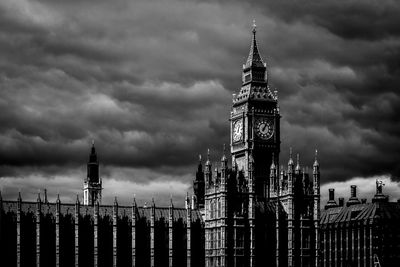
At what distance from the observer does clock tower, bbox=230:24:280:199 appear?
631 ft

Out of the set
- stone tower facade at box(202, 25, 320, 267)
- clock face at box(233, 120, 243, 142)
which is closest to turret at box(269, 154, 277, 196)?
stone tower facade at box(202, 25, 320, 267)

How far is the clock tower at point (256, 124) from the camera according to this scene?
631ft

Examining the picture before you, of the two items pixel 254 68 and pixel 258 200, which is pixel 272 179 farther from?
pixel 254 68

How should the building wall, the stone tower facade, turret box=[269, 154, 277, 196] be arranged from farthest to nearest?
turret box=[269, 154, 277, 196]
the stone tower facade
the building wall

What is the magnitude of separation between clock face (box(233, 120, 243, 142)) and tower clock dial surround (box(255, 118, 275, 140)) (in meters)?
3.30

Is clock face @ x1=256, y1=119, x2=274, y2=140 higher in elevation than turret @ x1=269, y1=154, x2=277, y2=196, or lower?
higher

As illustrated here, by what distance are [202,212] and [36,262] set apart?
115 ft

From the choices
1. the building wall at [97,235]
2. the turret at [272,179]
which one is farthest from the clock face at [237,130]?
the building wall at [97,235]

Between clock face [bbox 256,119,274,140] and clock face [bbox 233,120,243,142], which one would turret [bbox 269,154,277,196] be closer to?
clock face [bbox 256,119,274,140]

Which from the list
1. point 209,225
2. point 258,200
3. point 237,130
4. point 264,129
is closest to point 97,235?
point 209,225

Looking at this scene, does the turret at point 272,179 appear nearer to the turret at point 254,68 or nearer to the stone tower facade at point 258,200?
the stone tower facade at point 258,200

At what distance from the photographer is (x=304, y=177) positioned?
617ft

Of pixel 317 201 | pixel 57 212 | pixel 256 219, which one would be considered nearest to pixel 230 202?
pixel 256 219

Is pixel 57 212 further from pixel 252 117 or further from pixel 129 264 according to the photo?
pixel 252 117
